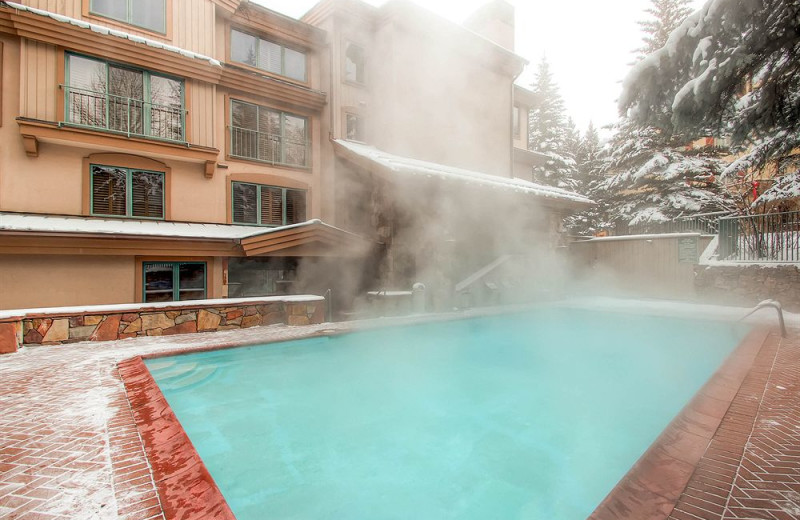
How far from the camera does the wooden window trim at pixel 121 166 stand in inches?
317

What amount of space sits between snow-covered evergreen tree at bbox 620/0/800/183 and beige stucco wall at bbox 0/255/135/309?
964 centimetres

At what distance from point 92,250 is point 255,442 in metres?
6.38

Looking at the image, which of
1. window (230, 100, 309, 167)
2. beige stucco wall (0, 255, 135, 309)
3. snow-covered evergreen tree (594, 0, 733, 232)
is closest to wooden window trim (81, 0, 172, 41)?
window (230, 100, 309, 167)

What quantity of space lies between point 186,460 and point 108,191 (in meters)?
8.62

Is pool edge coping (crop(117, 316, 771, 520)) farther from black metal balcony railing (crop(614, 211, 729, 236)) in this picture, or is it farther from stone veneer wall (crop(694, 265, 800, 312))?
black metal balcony railing (crop(614, 211, 729, 236))

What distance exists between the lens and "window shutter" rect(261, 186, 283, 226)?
34.0 ft

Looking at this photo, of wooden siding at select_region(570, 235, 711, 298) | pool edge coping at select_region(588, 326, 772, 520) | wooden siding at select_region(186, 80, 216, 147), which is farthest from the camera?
wooden siding at select_region(570, 235, 711, 298)

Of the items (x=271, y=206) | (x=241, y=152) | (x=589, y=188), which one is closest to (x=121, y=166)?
(x=241, y=152)

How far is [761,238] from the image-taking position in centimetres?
916

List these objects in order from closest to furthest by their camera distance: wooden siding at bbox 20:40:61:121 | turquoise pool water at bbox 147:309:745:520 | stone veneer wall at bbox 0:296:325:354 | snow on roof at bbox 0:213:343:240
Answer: turquoise pool water at bbox 147:309:745:520
stone veneer wall at bbox 0:296:325:354
snow on roof at bbox 0:213:343:240
wooden siding at bbox 20:40:61:121

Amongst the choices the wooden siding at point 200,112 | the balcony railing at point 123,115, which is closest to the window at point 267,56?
the wooden siding at point 200,112

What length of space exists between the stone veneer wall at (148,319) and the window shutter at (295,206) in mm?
4348

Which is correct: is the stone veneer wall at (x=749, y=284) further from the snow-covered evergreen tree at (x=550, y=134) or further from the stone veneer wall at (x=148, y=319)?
the snow-covered evergreen tree at (x=550, y=134)

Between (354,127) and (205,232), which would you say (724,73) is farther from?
(354,127)
